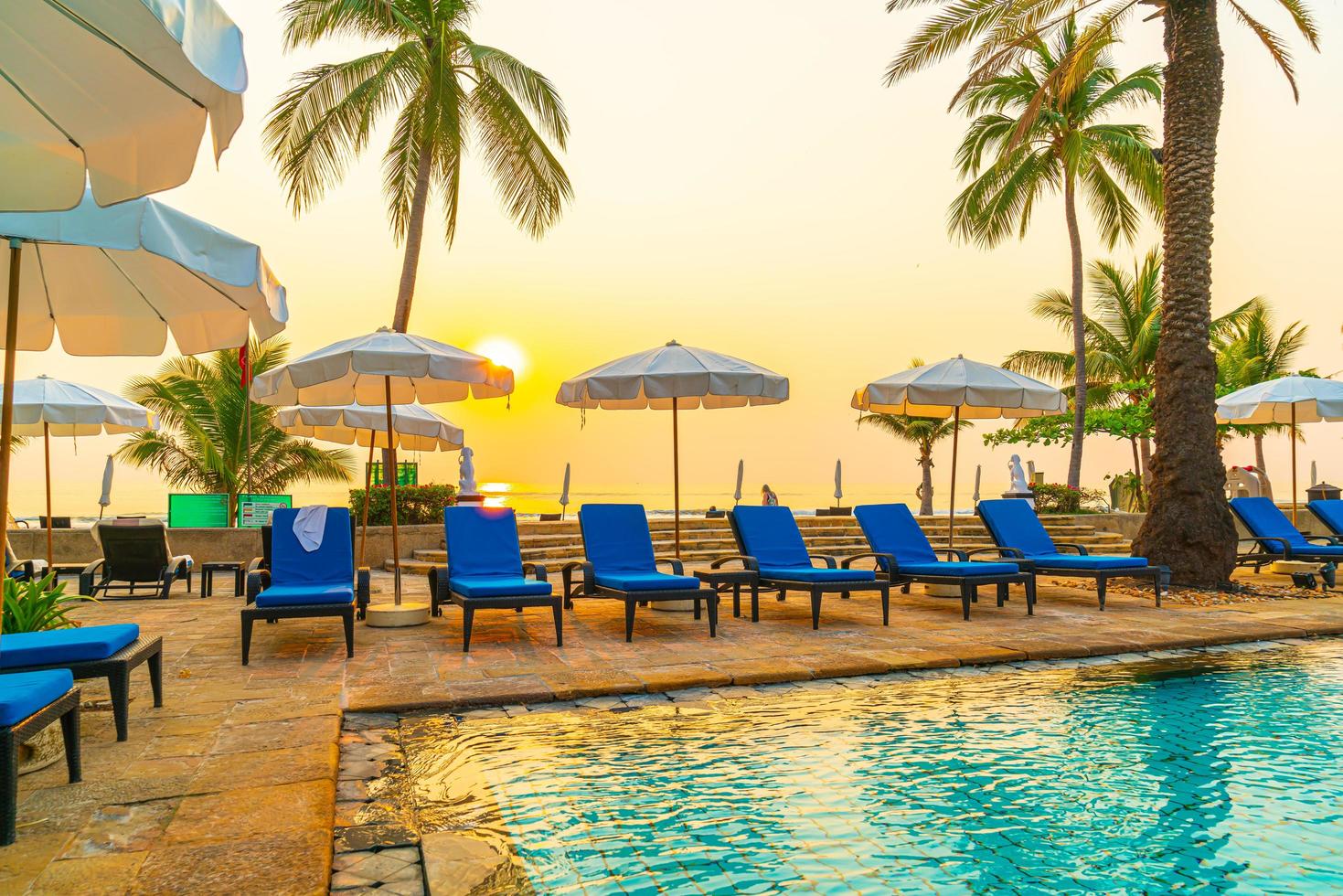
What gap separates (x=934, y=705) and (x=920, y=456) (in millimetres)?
25936

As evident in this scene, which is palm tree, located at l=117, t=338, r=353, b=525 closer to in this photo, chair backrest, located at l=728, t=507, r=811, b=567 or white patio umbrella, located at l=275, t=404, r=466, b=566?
white patio umbrella, located at l=275, t=404, r=466, b=566

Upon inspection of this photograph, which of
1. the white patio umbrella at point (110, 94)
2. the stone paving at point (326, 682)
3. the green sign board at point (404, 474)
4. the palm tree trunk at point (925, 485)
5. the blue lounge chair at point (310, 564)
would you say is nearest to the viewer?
the white patio umbrella at point (110, 94)

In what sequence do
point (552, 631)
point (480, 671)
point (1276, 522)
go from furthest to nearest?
1. point (1276, 522)
2. point (552, 631)
3. point (480, 671)

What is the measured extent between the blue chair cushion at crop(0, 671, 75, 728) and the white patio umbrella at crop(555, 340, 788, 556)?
18.5 ft

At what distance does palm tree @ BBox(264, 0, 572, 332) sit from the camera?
15.1 m

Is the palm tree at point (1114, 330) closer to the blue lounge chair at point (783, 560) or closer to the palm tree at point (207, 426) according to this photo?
the blue lounge chair at point (783, 560)

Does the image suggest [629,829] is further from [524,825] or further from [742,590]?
[742,590]

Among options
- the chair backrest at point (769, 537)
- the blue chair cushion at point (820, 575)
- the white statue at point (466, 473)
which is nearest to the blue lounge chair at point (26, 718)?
the blue chair cushion at point (820, 575)

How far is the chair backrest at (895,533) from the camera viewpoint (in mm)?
9242

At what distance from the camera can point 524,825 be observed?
318 cm

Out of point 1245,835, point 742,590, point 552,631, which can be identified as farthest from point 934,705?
point 742,590

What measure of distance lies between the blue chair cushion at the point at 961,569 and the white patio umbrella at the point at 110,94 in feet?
23.5

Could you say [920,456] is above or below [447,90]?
below

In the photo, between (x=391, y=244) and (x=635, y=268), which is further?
(x=635, y=268)
